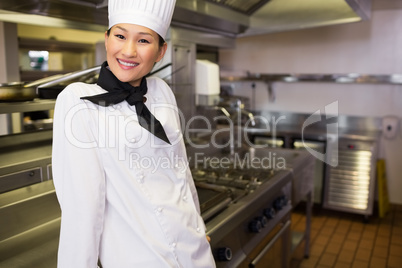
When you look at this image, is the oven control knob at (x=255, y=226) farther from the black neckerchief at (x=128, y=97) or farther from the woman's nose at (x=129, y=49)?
the woman's nose at (x=129, y=49)

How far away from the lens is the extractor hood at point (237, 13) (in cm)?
179

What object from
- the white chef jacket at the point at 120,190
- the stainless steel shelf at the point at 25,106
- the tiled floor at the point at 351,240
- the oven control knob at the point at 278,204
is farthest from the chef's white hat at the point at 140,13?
the tiled floor at the point at 351,240

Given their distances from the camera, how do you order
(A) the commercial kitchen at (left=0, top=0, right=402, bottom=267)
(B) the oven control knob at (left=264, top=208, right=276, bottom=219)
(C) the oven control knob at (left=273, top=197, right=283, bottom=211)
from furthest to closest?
(C) the oven control knob at (left=273, top=197, right=283, bottom=211)
(B) the oven control knob at (left=264, top=208, right=276, bottom=219)
(A) the commercial kitchen at (left=0, top=0, right=402, bottom=267)

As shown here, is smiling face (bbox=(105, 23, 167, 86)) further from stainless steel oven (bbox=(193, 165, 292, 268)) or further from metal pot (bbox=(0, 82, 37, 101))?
stainless steel oven (bbox=(193, 165, 292, 268))

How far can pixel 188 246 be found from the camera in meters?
1.28

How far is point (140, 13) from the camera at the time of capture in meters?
1.14

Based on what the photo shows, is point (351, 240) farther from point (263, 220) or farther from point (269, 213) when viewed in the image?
point (263, 220)

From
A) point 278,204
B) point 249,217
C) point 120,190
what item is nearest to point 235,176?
point 278,204

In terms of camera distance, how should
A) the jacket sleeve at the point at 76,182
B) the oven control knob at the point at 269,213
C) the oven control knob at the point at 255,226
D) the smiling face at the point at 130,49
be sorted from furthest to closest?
the oven control knob at the point at 269,213 → the oven control knob at the point at 255,226 → the smiling face at the point at 130,49 → the jacket sleeve at the point at 76,182

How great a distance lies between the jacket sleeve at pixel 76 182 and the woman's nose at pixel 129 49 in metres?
0.19

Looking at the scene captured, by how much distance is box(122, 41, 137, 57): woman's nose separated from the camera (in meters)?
1.13

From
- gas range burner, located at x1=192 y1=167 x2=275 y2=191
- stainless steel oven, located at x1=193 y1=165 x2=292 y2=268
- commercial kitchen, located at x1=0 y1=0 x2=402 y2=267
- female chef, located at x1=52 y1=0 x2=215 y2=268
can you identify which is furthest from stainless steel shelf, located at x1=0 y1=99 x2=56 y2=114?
gas range burner, located at x1=192 y1=167 x2=275 y2=191

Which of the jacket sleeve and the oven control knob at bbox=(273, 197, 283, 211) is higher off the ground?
the jacket sleeve

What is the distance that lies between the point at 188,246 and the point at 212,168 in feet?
4.28
